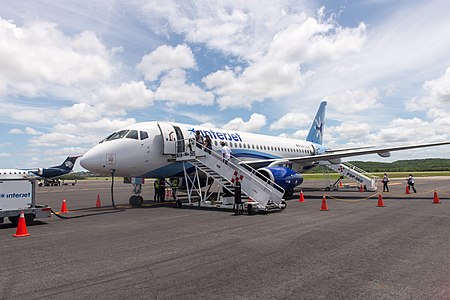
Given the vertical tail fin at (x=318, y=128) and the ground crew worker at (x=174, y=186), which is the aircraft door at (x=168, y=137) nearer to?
the ground crew worker at (x=174, y=186)

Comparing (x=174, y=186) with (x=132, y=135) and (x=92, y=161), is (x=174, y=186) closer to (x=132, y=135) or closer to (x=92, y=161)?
(x=132, y=135)

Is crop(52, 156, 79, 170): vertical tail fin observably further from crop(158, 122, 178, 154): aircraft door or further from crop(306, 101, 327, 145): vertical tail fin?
crop(158, 122, 178, 154): aircraft door

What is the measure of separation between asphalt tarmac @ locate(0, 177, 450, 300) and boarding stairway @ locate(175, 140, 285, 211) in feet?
9.66

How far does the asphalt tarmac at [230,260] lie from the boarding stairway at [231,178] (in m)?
2.94

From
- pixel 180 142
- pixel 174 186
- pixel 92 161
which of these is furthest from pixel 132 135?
pixel 174 186

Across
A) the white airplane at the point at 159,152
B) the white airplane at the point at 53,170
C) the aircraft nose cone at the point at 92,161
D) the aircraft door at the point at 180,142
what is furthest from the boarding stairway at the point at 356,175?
the white airplane at the point at 53,170

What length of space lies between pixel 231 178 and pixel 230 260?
28.8 feet

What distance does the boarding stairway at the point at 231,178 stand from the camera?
47.4 ft

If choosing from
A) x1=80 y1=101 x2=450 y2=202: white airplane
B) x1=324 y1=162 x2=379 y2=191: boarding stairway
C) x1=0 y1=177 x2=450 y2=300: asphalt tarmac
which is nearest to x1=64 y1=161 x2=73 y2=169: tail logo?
x1=80 y1=101 x2=450 y2=202: white airplane

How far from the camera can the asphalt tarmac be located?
16.2ft

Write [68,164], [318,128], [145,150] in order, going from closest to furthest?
[145,150] < [318,128] < [68,164]

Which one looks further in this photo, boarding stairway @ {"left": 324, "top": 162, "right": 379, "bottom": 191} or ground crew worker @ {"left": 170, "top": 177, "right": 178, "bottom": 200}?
boarding stairway @ {"left": 324, "top": 162, "right": 379, "bottom": 191}

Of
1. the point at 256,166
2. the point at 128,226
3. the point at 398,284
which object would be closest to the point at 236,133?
the point at 256,166

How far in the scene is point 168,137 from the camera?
56.3 ft
